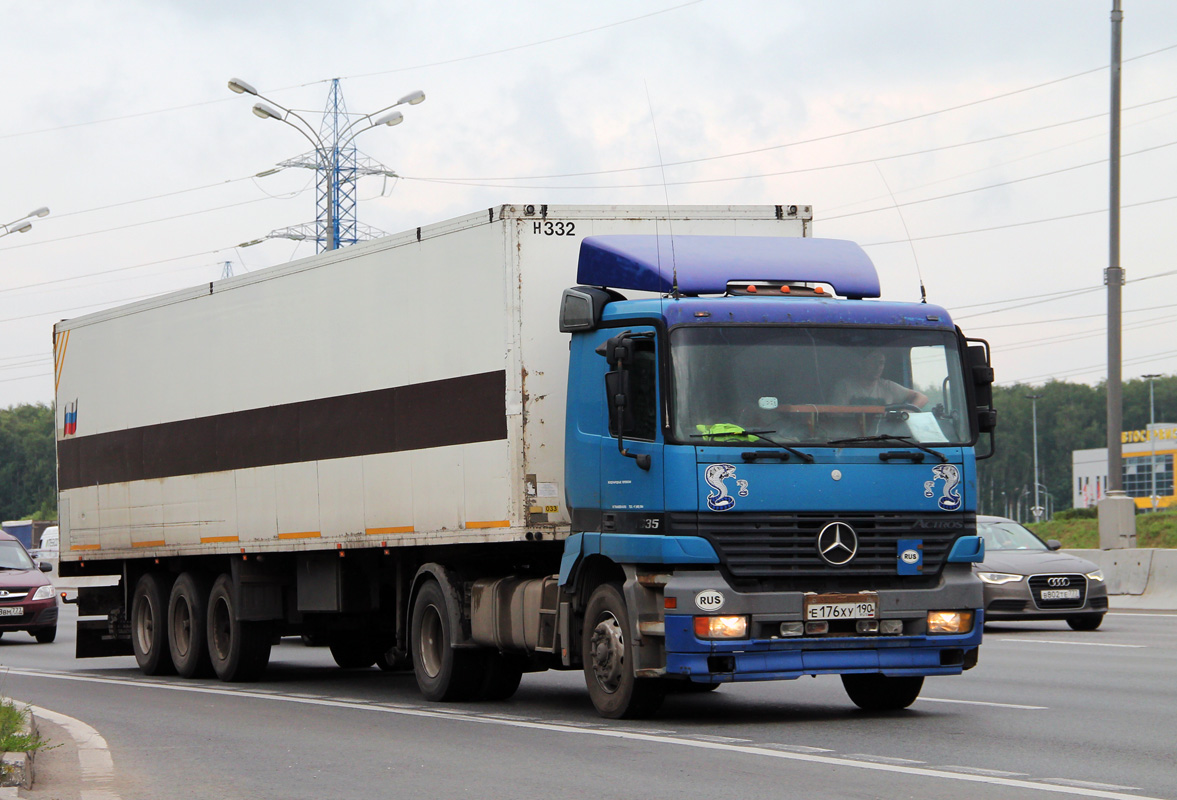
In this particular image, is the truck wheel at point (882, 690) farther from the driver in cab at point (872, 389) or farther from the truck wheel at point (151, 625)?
the truck wheel at point (151, 625)

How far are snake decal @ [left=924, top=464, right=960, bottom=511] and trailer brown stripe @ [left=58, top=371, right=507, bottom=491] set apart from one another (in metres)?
3.20

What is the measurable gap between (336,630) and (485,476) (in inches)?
178

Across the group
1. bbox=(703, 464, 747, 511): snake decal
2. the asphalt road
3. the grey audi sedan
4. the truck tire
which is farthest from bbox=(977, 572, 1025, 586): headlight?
bbox=(703, 464, 747, 511): snake decal

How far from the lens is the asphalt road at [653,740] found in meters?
8.78

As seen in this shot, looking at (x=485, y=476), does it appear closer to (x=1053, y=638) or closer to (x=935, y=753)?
(x=935, y=753)

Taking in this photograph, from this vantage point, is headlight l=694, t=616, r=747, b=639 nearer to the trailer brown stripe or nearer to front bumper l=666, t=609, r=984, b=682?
front bumper l=666, t=609, r=984, b=682

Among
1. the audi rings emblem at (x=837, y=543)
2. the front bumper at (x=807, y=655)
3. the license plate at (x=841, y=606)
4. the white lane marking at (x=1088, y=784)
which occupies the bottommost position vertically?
the white lane marking at (x=1088, y=784)

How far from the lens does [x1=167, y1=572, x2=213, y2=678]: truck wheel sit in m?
17.6

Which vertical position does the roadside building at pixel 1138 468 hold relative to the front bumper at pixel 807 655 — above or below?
above

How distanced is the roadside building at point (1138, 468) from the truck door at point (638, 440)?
130 metres

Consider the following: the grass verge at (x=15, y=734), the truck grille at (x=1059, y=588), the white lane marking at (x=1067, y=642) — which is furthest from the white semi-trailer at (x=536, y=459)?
the truck grille at (x=1059, y=588)

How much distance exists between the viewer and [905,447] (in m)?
11.3

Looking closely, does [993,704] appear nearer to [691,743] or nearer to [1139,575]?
[691,743]

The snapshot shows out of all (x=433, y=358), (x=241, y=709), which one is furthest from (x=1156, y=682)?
(x=241, y=709)
